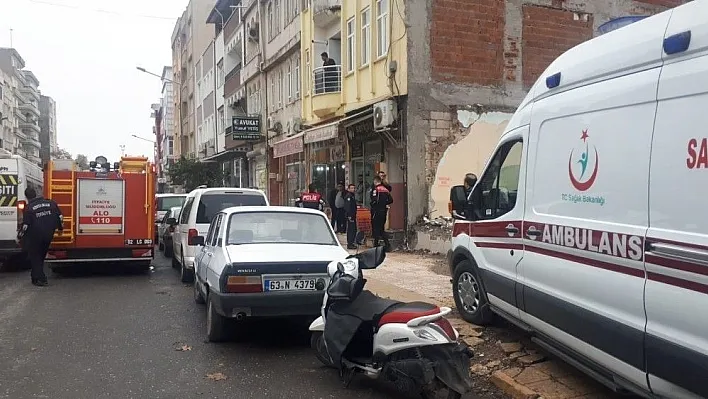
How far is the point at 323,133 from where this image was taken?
60.5 ft

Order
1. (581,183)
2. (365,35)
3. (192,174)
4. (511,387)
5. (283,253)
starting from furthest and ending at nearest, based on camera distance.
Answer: (192,174) < (365,35) < (283,253) < (511,387) < (581,183)

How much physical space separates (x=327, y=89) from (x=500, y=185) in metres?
14.9

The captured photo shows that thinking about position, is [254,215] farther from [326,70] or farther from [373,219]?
[326,70]

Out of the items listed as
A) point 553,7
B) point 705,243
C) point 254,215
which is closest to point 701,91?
point 705,243

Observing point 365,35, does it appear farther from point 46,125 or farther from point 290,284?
point 46,125

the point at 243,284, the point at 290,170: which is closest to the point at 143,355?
the point at 243,284

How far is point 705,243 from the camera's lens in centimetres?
303

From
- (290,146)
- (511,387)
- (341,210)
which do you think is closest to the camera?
(511,387)

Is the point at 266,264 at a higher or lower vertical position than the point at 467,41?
lower

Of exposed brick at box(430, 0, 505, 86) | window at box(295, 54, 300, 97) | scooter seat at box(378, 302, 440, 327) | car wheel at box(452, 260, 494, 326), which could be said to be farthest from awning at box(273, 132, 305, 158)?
scooter seat at box(378, 302, 440, 327)

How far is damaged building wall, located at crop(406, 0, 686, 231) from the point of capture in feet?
51.2

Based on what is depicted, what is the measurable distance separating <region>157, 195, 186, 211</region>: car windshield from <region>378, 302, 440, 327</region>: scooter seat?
15193 millimetres

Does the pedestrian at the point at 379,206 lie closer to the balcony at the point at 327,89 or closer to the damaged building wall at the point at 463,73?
the damaged building wall at the point at 463,73

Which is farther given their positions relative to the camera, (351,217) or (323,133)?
(323,133)
